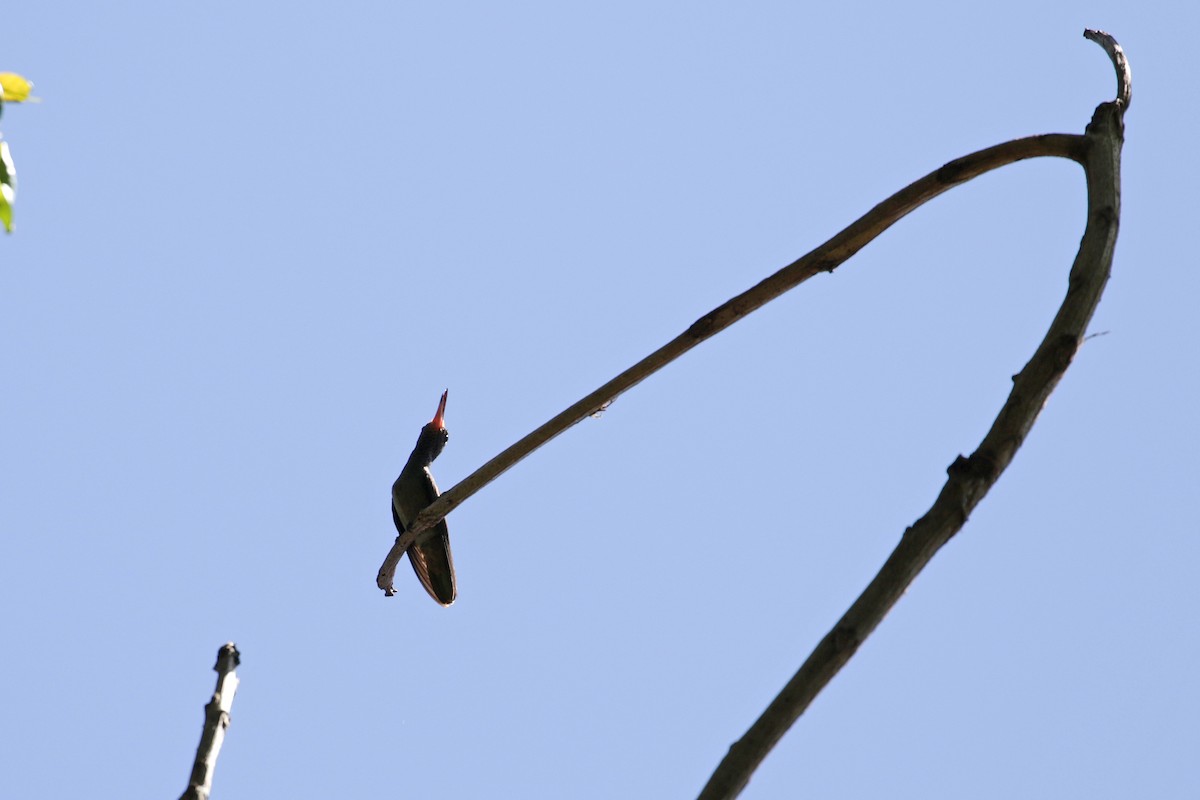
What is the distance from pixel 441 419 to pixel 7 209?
539 centimetres

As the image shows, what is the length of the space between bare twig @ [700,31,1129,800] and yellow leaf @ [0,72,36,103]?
6.15 feet

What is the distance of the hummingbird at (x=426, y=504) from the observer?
257 inches

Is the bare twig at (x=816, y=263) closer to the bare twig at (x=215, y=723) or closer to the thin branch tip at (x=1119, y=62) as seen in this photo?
the thin branch tip at (x=1119, y=62)

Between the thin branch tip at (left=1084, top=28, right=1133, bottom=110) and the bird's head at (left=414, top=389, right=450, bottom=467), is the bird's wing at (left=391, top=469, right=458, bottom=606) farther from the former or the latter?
the thin branch tip at (left=1084, top=28, right=1133, bottom=110)

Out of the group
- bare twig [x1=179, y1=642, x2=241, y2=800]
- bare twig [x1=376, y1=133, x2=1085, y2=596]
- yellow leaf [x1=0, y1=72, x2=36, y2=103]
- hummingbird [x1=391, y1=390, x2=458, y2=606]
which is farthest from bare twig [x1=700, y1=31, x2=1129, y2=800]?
hummingbird [x1=391, y1=390, x2=458, y2=606]

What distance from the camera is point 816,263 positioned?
2.35m

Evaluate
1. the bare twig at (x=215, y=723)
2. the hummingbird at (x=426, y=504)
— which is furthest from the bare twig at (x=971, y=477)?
the hummingbird at (x=426, y=504)

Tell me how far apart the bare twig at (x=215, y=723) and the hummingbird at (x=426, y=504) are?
357 centimetres

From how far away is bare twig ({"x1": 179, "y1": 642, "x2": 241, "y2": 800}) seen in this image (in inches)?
91.4

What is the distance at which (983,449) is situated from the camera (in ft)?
6.01

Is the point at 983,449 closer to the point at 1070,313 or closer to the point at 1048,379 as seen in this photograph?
the point at 1048,379

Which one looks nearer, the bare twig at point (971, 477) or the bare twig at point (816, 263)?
the bare twig at point (971, 477)

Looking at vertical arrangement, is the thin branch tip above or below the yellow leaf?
above

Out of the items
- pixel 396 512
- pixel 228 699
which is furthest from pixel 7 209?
pixel 396 512
